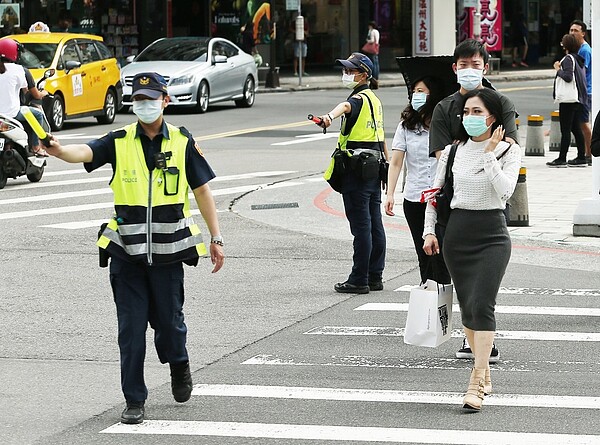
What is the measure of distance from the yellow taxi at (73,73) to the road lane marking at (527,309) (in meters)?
14.9

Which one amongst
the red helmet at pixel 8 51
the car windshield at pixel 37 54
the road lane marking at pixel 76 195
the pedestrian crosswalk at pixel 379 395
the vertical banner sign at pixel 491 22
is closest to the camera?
the pedestrian crosswalk at pixel 379 395

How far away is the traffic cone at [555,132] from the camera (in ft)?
72.0

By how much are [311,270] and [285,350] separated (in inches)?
127

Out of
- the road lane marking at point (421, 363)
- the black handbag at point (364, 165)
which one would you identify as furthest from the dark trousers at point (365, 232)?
the road lane marking at point (421, 363)

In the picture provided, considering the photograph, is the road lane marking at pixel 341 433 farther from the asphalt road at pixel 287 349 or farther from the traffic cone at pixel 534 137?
the traffic cone at pixel 534 137

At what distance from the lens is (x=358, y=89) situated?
10898 millimetres

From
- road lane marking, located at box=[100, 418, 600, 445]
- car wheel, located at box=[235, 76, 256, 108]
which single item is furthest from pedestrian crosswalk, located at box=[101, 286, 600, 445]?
car wheel, located at box=[235, 76, 256, 108]

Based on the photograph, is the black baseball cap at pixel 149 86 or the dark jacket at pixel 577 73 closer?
the black baseball cap at pixel 149 86

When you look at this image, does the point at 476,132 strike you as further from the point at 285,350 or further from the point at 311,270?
the point at 311,270

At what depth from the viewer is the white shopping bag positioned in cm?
775

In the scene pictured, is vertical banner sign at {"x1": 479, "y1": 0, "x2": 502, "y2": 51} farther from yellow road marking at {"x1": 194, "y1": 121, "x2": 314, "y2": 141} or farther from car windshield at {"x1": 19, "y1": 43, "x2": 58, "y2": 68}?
car windshield at {"x1": 19, "y1": 43, "x2": 58, "y2": 68}

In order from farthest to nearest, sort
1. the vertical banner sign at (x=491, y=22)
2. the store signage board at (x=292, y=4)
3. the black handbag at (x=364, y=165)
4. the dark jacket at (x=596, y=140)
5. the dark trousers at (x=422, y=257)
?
the vertical banner sign at (x=491, y=22) → the store signage board at (x=292, y=4) → the black handbag at (x=364, y=165) → the dark jacket at (x=596, y=140) → the dark trousers at (x=422, y=257)

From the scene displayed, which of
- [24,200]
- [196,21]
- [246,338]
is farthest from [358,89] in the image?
[196,21]

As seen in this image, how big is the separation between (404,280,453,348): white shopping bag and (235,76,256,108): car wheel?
23.0 m
